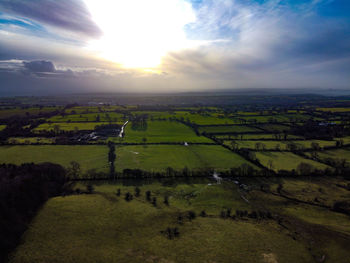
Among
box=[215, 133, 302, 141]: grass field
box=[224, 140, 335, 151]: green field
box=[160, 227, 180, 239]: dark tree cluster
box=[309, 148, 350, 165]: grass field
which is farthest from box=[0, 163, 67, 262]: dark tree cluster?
box=[309, 148, 350, 165]: grass field

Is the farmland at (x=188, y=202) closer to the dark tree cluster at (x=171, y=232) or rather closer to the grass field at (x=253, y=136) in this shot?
the dark tree cluster at (x=171, y=232)

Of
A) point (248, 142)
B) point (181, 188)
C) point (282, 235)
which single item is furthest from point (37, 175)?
point (248, 142)

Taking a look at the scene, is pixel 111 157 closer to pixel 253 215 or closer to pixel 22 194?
pixel 22 194

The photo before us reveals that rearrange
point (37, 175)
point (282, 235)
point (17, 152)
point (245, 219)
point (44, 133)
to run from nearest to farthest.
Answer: point (282, 235)
point (245, 219)
point (37, 175)
point (17, 152)
point (44, 133)

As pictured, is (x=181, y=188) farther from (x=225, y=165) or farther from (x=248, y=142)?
(x=248, y=142)

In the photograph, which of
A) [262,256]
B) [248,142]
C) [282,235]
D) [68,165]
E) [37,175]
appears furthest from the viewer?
[248,142]

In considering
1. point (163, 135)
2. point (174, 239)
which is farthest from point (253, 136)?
point (174, 239)

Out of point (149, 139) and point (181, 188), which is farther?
point (149, 139)
